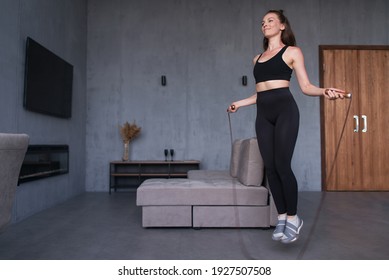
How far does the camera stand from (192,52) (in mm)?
5672

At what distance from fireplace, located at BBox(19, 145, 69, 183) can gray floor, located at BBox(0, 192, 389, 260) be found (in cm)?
47

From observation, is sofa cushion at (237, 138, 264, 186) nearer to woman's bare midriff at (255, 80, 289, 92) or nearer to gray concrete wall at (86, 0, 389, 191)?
woman's bare midriff at (255, 80, 289, 92)

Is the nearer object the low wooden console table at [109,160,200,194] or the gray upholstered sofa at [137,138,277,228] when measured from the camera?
the gray upholstered sofa at [137,138,277,228]

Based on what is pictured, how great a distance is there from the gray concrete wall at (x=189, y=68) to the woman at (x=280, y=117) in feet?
11.2

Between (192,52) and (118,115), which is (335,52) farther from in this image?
(118,115)

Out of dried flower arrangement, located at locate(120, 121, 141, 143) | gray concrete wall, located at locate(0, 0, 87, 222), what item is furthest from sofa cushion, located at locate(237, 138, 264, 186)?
dried flower arrangement, located at locate(120, 121, 141, 143)

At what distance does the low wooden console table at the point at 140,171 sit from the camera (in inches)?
205

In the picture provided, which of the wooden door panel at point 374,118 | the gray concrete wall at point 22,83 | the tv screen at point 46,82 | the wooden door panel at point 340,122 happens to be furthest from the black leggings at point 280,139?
the wooden door panel at point 374,118

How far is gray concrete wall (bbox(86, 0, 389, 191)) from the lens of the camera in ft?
18.4

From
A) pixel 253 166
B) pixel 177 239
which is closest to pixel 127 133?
pixel 253 166

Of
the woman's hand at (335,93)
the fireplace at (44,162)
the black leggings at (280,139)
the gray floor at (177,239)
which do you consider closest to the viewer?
the woman's hand at (335,93)

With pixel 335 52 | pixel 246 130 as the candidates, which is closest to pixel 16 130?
pixel 246 130

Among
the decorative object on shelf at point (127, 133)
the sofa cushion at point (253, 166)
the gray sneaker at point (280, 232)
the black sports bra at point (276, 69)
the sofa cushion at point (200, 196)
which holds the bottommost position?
the gray sneaker at point (280, 232)

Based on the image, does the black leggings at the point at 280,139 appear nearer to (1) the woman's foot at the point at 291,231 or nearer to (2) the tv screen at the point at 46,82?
(1) the woman's foot at the point at 291,231
